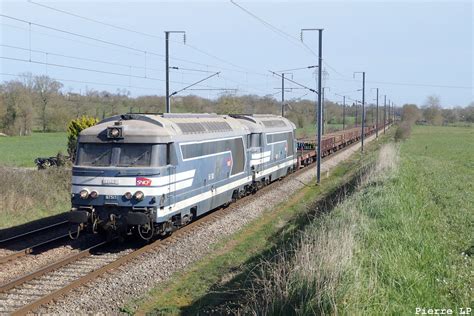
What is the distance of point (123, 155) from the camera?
47.2 ft

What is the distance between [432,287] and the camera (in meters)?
7.75

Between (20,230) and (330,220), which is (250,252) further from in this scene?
(20,230)

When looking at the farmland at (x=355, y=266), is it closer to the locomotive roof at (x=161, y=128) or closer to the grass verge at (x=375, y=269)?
the grass verge at (x=375, y=269)

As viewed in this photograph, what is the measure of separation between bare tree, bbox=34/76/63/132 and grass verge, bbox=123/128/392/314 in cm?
5705

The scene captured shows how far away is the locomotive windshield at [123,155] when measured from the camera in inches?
562

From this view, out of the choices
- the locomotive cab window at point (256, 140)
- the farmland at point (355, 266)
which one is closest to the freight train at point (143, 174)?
the farmland at point (355, 266)

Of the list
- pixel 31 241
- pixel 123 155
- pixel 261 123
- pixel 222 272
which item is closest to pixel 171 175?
pixel 123 155

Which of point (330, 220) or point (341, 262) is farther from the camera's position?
point (330, 220)

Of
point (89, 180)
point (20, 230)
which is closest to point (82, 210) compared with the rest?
point (89, 180)

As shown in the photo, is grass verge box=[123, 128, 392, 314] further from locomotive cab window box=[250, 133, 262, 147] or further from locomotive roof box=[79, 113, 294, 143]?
locomotive cab window box=[250, 133, 262, 147]

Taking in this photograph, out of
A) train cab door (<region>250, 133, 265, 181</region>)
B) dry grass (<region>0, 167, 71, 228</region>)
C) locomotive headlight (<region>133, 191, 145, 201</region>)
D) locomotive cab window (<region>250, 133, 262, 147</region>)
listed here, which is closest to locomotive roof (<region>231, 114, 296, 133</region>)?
locomotive cab window (<region>250, 133, 262, 147</region>)

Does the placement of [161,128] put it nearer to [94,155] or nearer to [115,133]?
[115,133]

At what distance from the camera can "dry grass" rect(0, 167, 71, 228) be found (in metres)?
19.0

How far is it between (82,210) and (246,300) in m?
6.33
